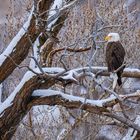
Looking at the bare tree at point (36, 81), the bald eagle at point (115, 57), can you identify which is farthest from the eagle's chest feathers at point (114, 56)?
the bare tree at point (36, 81)

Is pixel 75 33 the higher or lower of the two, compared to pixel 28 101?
lower

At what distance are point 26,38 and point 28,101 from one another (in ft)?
2.43

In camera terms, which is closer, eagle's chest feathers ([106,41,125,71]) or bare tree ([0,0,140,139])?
eagle's chest feathers ([106,41,125,71])

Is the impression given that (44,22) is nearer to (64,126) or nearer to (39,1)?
(39,1)

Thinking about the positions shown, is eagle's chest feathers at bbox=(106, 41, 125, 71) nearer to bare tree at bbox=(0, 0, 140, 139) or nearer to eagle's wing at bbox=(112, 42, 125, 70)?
eagle's wing at bbox=(112, 42, 125, 70)

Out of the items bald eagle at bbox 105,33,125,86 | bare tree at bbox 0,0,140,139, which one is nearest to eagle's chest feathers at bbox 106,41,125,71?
bald eagle at bbox 105,33,125,86

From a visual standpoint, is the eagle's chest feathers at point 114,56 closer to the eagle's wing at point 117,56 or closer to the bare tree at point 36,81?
the eagle's wing at point 117,56

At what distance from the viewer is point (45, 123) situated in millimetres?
8516

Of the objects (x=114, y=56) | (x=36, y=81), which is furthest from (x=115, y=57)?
(x=36, y=81)

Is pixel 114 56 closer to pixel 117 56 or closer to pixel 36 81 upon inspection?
pixel 117 56

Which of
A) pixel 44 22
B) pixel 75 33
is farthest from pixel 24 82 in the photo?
pixel 75 33

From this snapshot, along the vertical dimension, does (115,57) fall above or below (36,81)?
above

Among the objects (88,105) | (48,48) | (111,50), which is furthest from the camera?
(48,48)

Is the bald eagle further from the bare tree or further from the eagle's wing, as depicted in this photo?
the bare tree
